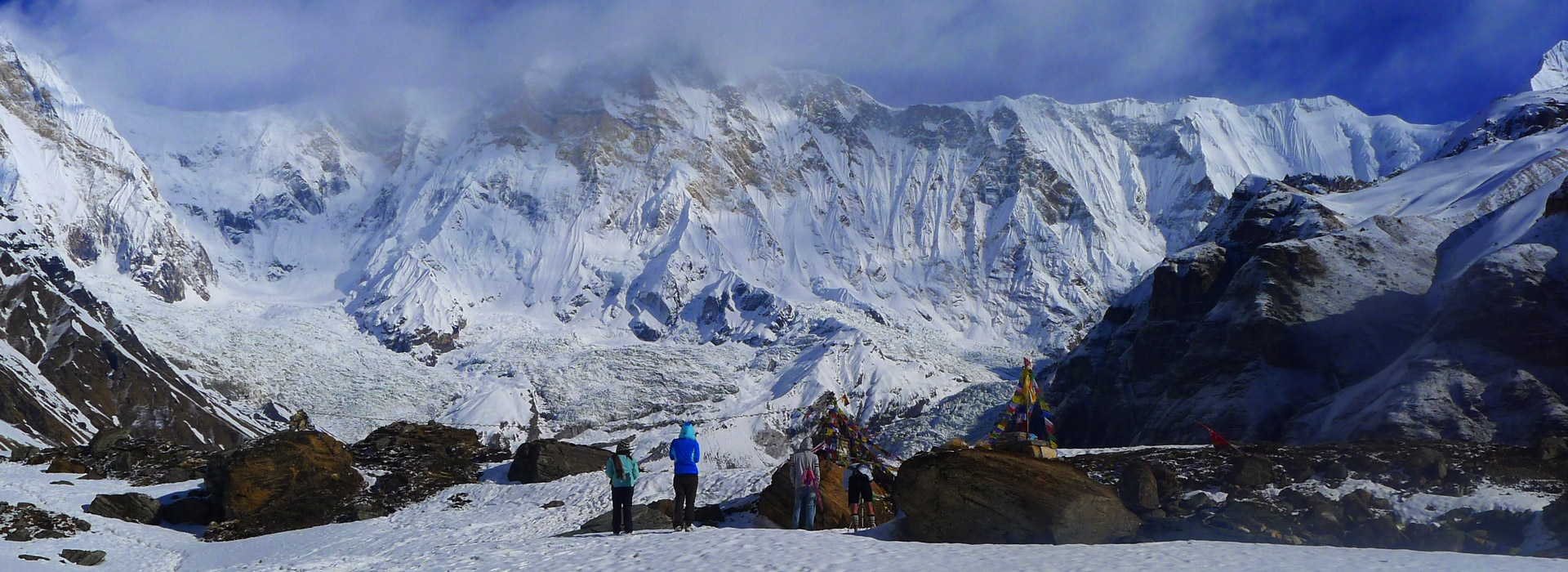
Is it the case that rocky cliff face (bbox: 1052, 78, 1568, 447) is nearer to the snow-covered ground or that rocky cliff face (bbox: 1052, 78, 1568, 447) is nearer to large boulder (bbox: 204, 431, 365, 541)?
the snow-covered ground

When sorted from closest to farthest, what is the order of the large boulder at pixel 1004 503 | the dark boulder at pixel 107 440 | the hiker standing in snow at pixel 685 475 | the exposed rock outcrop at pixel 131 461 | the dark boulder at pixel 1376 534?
the large boulder at pixel 1004 503
the hiker standing in snow at pixel 685 475
the dark boulder at pixel 1376 534
the exposed rock outcrop at pixel 131 461
the dark boulder at pixel 107 440

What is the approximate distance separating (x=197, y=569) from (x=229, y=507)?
973 centimetres

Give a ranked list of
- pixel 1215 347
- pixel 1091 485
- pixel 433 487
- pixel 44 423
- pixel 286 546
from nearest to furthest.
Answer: pixel 1091 485, pixel 286 546, pixel 433 487, pixel 1215 347, pixel 44 423

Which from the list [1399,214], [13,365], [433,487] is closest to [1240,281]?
[1399,214]

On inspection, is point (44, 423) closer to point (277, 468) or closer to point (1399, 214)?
point (277, 468)

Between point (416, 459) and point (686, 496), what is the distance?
2517cm

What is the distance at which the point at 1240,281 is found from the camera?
95188mm

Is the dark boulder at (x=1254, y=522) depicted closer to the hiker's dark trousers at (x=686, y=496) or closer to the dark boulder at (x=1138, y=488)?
the dark boulder at (x=1138, y=488)

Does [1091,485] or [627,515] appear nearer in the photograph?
[1091,485]

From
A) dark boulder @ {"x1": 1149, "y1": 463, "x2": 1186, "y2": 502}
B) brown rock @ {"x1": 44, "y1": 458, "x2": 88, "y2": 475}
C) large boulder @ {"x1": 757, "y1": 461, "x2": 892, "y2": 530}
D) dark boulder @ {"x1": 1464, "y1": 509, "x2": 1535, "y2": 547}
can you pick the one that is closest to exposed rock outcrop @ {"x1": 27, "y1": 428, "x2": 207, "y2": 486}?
brown rock @ {"x1": 44, "y1": 458, "x2": 88, "y2": 475}

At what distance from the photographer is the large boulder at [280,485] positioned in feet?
→ 124

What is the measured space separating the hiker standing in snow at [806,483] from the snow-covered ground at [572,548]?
112 centimetres

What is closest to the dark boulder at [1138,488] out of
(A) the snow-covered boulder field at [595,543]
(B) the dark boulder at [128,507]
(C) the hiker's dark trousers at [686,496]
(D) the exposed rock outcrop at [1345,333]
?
(A) the snow-covered boulder field at [595,543]

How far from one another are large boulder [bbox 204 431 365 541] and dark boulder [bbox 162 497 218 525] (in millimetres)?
478
